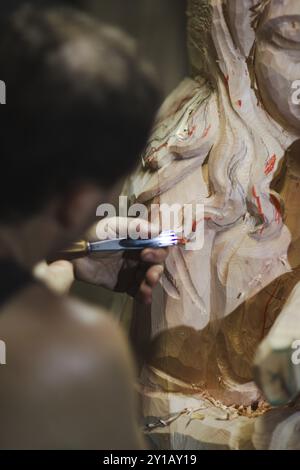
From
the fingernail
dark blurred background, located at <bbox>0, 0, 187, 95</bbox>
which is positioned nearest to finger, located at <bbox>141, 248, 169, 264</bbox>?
the fingernail

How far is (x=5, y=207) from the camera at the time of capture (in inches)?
19.1

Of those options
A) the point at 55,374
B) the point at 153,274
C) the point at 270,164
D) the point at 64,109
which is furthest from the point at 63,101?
the point at 270,164

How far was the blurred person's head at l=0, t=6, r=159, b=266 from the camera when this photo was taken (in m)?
0.46

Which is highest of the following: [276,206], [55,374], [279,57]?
[279,57]

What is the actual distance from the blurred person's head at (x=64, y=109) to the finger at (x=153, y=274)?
23cm

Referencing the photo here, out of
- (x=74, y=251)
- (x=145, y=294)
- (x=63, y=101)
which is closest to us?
(x=63, y=101)

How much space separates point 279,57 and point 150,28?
0.57 feet

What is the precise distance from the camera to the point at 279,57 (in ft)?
2.51

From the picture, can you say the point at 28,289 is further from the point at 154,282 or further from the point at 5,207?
the point at 154,282

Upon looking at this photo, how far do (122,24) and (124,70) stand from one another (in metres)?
0.16

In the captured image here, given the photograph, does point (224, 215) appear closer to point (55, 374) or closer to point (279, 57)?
point (279, 57)

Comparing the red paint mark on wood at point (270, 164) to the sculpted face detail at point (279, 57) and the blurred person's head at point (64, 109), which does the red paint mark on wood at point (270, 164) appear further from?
the blurred person's head at point (64, 109)

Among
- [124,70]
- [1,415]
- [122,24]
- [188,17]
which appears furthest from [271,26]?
[1,415]

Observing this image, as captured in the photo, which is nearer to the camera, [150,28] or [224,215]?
[150,28]
